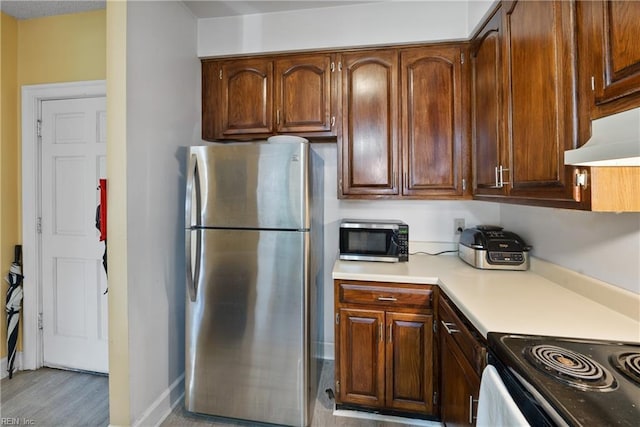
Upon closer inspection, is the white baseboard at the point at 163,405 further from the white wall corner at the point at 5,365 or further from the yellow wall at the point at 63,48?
the yellow wall at the point at 63,48

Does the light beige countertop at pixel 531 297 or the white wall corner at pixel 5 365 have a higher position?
the light beige countertop at pixel 531 297

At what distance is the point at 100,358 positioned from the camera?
224 centimetres

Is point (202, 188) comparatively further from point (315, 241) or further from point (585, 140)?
point (585, 140)

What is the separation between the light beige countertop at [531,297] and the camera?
1043mm

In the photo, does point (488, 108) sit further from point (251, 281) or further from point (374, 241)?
point (251, 281)

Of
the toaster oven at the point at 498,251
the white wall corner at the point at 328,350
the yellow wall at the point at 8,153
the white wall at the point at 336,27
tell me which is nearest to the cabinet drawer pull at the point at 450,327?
the toaster oven at the point at 498,251

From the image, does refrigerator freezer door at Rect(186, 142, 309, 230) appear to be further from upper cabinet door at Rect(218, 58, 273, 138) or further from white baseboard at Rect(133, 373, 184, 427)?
white baseboard at Rect(133, 373, 184, 427)

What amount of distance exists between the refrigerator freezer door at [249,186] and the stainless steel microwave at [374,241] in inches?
17.8

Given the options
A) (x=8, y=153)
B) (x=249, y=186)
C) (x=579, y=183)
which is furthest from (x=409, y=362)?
(x=8, y=153)

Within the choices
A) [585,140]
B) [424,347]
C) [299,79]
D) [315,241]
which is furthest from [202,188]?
[585,140]

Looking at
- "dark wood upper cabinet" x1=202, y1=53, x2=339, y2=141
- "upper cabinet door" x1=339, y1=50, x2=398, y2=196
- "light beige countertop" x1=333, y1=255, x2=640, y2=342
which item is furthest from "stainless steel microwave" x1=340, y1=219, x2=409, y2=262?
"dark wood upper cabinet" x1=202, y1=53, x2=339, y2=141

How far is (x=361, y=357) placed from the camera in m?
1.75

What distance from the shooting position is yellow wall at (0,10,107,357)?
7.04ft

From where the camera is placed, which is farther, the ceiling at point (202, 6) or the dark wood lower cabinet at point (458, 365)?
the ceiling at point (202, 6)
